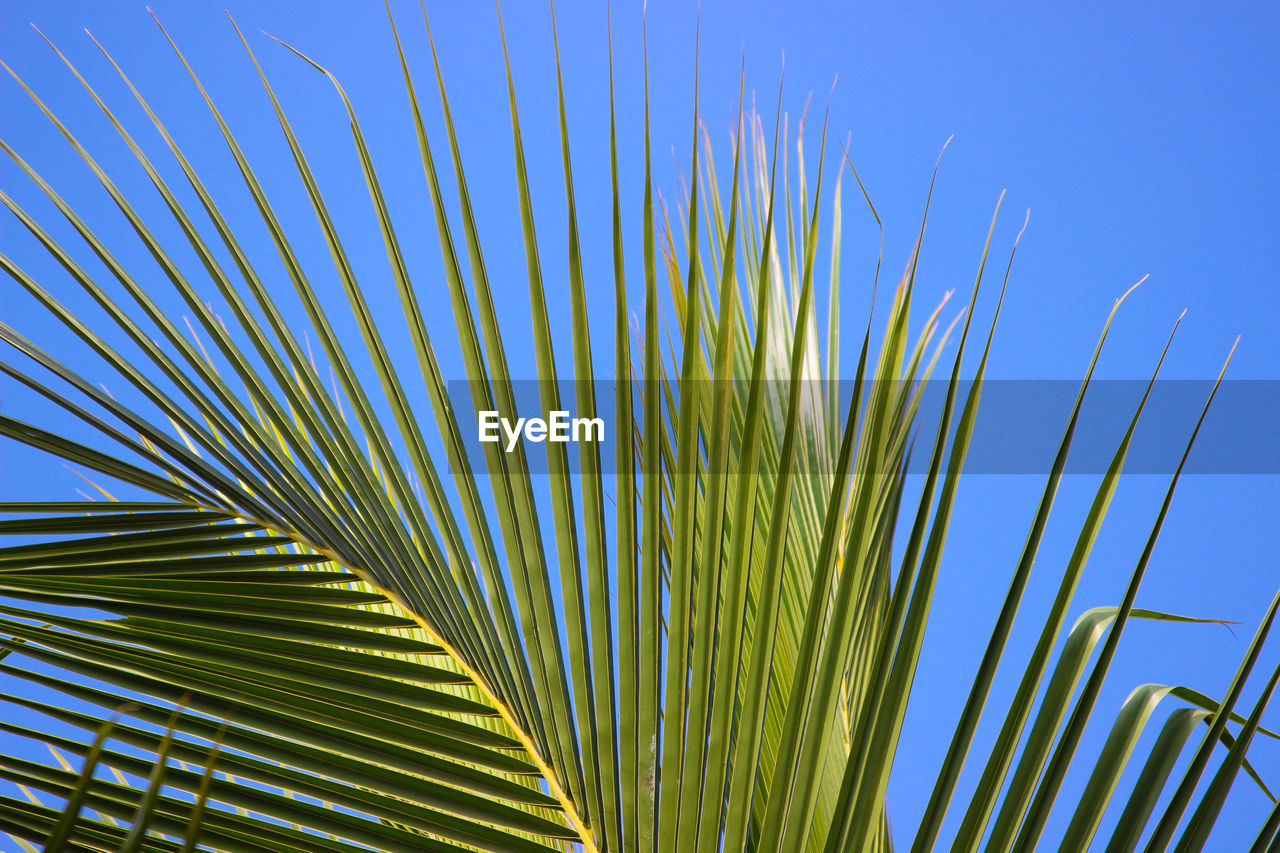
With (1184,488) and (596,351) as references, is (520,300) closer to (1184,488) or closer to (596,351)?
(596,351)

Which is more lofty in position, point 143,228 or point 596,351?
point 596,351

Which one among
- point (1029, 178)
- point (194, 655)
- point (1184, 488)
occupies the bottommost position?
point (194, 655)

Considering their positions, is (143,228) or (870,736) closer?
Result: (870,736)

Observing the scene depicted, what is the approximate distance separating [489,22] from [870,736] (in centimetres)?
510

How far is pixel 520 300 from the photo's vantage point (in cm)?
607

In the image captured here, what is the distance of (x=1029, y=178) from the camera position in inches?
205

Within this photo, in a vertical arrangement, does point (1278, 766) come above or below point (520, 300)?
below

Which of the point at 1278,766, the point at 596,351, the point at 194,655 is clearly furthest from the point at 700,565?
the point at 1278,766

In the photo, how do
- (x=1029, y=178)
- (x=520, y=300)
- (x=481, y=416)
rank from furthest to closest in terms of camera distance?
(x=520, y=300), (x=1029, y=178), (x=481, y=416)

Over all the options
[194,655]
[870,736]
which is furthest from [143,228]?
[870,736]

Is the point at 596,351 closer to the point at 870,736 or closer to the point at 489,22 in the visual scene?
the point at 489,22

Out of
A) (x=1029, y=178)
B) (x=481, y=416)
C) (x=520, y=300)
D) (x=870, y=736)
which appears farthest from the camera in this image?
(x=520, y=300)

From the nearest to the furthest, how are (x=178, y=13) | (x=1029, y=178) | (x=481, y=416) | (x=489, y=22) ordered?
(x=481, y=416) < (x=178, y=13) < (x=489, y=22) < (x=1029, y=178)

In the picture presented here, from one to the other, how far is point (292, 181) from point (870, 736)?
5.98 m
